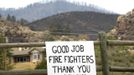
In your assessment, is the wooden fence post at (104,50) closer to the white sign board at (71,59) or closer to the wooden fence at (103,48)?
the wooden fence at (103,48)

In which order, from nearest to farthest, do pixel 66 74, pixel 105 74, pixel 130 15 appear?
pixel 66 74 < pixel 105 74 < pixel 130 15

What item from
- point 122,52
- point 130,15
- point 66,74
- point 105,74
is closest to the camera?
point 66,74

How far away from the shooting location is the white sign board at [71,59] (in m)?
7.54

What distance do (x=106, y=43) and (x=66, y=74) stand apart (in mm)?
1221

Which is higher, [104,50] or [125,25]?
[104,50]

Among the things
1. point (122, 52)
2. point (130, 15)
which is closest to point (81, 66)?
point (122, 52)

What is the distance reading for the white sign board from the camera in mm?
7543

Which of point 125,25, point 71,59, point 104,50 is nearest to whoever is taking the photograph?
point 71,59

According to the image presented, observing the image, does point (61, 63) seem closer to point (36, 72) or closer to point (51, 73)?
point (51, 73)

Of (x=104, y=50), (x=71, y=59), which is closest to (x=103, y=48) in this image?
(x=104, y=50)

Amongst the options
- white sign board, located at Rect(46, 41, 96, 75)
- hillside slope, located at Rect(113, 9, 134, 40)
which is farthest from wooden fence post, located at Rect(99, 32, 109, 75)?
hillside slope, located at Rect(113, 9, 134, 40)

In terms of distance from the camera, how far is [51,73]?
24.9ft

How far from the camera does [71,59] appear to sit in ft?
25.0

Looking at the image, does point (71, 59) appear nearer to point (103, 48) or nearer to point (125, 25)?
point (103, 48)
